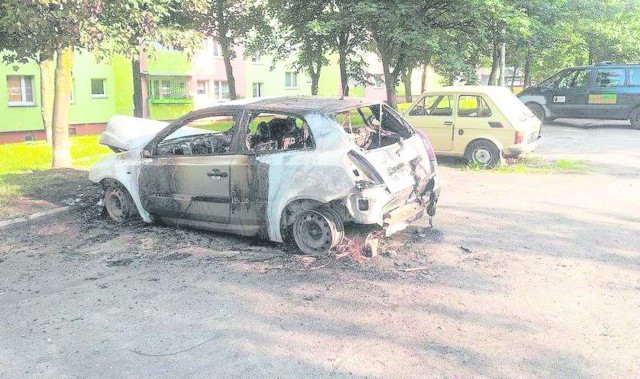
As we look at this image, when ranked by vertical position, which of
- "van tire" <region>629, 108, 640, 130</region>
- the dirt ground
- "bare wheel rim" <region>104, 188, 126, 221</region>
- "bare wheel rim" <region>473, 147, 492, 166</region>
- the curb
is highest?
"van tire" <region>629, 108, 640, 130</region>

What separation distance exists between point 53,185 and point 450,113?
24.3 feet

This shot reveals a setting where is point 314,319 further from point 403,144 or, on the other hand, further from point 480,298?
point 403,144

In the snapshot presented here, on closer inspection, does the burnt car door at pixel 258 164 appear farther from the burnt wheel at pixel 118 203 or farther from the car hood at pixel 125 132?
the car hood at pixel 125 132

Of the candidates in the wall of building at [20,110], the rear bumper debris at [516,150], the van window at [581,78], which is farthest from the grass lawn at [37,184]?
the wall of building at [20,110]

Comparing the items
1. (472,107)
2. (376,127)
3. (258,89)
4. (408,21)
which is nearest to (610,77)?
(408,21)

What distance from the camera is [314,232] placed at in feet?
18.6

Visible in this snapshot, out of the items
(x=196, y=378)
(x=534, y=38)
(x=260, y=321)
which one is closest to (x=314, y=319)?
(x=260, y=321)

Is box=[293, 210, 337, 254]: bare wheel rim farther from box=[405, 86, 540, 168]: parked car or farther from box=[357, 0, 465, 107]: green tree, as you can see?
box=[357, 0, 465, 107]: green tree

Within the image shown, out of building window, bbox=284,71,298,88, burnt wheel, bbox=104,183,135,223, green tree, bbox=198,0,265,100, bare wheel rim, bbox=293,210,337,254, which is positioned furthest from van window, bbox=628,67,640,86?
building window, bbox=284,71,298,88

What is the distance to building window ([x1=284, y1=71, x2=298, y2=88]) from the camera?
42.2 meters

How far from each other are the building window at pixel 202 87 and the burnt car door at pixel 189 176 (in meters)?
30.9

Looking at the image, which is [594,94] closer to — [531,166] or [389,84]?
[389,84]

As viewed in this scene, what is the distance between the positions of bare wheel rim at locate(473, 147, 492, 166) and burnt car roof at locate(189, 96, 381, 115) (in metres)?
5.29

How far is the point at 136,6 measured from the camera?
8938 mm
